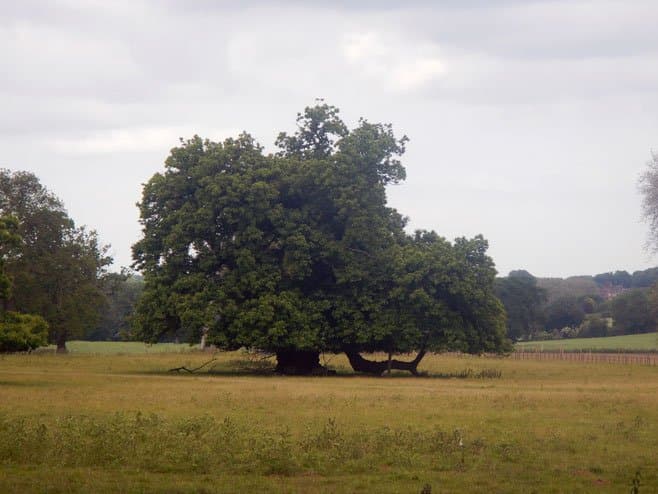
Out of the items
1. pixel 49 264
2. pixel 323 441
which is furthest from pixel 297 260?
pixel 49 264

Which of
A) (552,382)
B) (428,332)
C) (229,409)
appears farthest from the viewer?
(428,332)

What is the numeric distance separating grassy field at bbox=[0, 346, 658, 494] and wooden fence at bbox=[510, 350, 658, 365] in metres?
39.9

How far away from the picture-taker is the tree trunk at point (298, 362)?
51.3 m

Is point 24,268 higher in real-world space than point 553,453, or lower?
higher

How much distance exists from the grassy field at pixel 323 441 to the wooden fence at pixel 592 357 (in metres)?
39.9

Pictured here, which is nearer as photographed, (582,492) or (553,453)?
(582,492)

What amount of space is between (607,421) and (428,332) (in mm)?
24391

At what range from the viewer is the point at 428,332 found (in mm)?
48281

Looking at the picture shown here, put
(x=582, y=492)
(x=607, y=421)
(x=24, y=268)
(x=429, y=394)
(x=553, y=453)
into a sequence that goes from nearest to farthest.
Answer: (x=582, y=492)
(x=553, y=453)
(x=607, y=421)
(x=429, y=394)
(x=24, y=268)

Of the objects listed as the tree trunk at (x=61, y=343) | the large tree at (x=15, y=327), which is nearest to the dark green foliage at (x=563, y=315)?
the tree trunk at (x=61, y=343)

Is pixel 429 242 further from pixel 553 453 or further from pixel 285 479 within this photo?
pixel 285 479

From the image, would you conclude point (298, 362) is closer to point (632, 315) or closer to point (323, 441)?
point (323, 441)

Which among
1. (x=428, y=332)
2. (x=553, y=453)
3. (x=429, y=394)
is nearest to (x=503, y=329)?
(x=428, y=332)

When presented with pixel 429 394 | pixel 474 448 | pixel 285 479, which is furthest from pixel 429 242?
pixel 285 479
